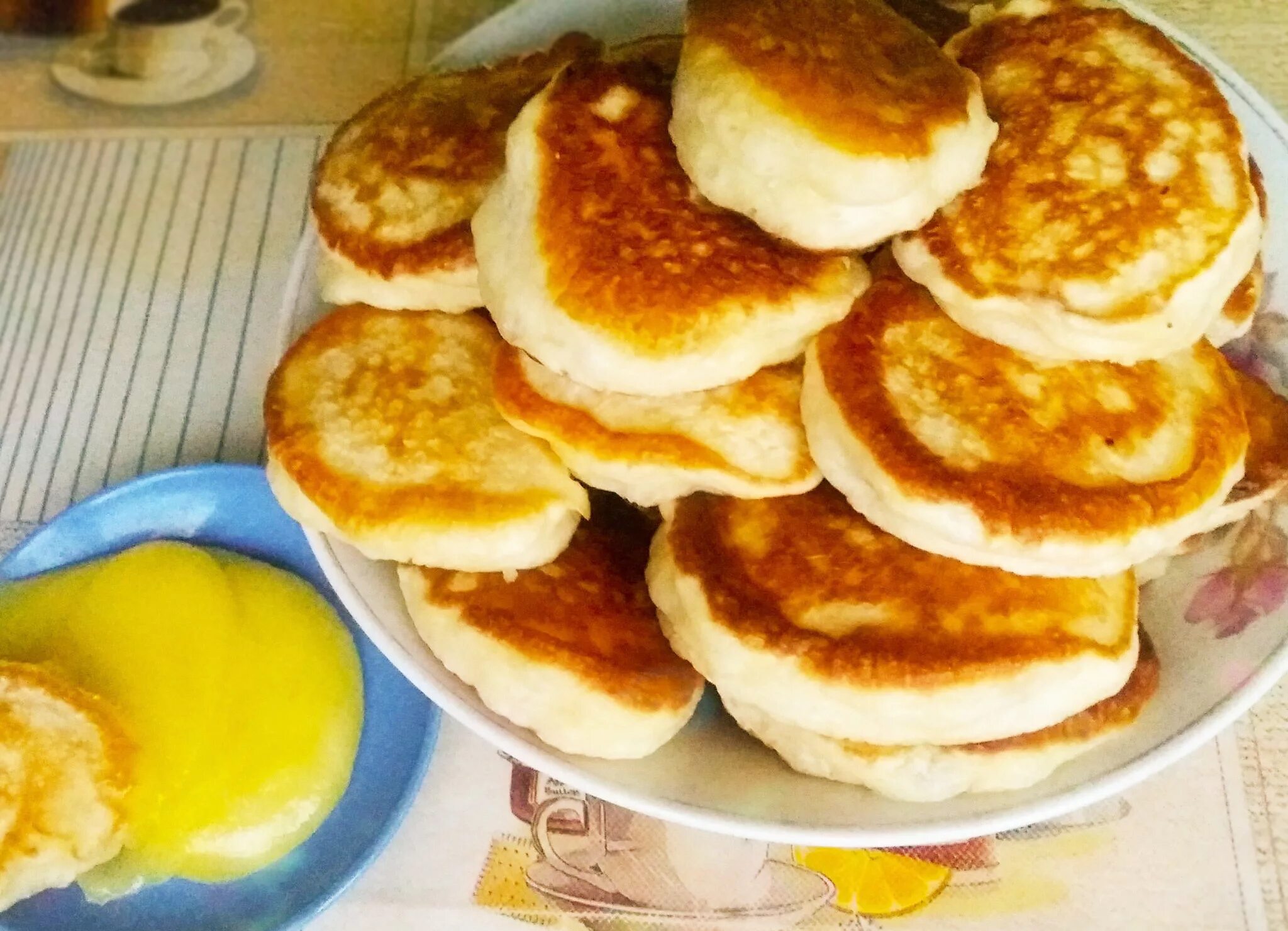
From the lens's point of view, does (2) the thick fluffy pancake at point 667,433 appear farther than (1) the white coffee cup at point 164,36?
No

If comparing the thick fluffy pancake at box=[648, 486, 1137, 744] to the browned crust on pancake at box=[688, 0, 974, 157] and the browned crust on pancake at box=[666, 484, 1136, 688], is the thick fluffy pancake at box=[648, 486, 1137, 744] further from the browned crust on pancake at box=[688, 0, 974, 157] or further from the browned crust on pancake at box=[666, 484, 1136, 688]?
the browned crust on pancake at box=[688, 0, 974, 157]

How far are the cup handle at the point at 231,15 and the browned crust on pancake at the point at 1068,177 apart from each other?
1142mm

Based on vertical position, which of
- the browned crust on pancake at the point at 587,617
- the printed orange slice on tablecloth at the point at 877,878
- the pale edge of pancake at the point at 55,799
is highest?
the browned crust on pancake at the point at 587,617

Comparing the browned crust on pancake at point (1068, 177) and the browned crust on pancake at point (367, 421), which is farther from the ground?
the browned crust on pancake at point (1068, 177)

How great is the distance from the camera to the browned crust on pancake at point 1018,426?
0.76m

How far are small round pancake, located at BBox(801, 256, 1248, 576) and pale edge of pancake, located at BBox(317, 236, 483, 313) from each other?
30 cm

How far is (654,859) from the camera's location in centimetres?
101

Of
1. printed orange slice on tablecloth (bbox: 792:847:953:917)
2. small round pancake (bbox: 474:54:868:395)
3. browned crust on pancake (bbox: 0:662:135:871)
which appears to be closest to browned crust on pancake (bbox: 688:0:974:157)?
small round pancake (bbox: 474:54:868:395)

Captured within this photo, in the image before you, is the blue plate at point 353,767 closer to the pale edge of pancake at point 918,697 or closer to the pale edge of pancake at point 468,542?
the pale edge of pancake at point 468,542

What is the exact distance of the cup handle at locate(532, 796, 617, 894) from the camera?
1.01m

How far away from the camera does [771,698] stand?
2.61ft

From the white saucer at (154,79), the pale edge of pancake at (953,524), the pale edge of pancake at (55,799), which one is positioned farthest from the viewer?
the white saucer at (154,79)

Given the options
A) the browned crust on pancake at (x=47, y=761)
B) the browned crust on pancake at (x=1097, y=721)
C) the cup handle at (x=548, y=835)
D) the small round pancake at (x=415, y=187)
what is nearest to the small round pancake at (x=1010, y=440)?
the browned crust on pancake at (x=1097, y=721)

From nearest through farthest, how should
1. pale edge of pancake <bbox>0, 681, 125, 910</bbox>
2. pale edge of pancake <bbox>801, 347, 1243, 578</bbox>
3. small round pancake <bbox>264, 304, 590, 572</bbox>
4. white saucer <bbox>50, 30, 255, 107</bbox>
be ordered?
pale edge of pancake <bbox>801, 347, 1243, 578</bbox> → small round pancake <bbox>264, 304, 590, 572</bbox> → pale edge of pancake <bbox>0, 681, 125, 910</bbox> → white saucer <bbox>50, 30, 255, 107</bbox>
